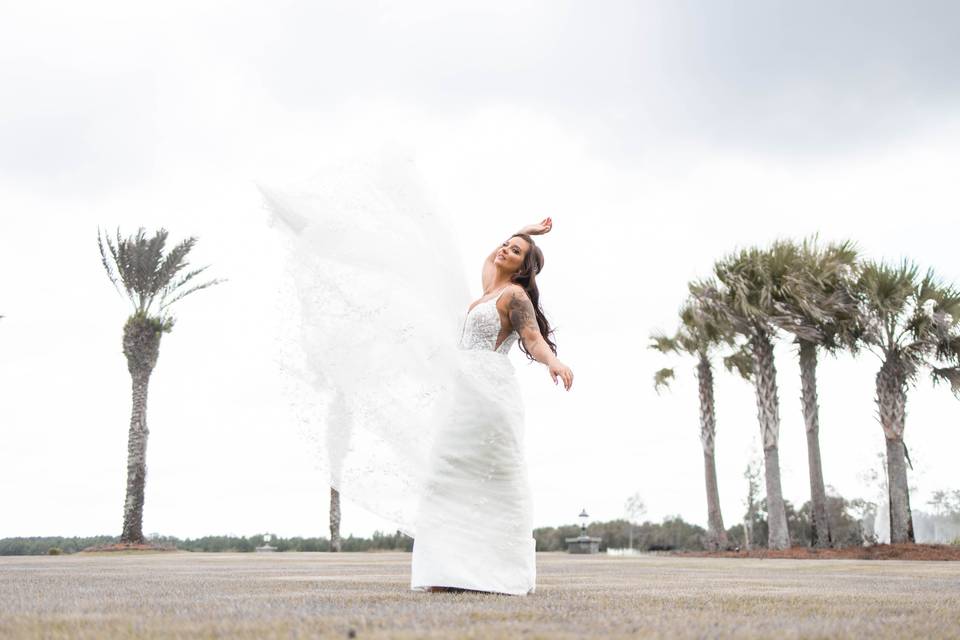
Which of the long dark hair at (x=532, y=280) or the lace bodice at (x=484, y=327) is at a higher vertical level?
the long dark hair at (x=532, y=280)

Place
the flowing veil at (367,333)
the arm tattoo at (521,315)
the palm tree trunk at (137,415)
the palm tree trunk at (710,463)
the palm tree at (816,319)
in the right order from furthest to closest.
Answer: the palm tree trunk at (710,463)
the palm tree trunk at (137,415)
the palm tree at (816,319)
the flowing veil at (367,333)
the arm tattoo at (521,315)

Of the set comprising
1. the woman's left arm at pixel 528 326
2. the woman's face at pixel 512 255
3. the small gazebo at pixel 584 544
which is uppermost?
the woman's face at pixel 512 255

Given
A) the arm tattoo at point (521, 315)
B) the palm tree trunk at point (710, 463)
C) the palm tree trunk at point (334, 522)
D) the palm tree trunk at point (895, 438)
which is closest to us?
the arm tattoo at point (521, 315)

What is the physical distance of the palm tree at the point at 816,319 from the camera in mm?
21297

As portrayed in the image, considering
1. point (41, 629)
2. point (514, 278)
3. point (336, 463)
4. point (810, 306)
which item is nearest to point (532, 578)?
point (336, 463)

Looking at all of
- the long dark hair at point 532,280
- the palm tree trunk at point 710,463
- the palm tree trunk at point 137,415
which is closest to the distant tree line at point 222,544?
the palm tree trunk at point 137,415

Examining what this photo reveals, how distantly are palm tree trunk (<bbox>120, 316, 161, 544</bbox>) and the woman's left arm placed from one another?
67.0 feet

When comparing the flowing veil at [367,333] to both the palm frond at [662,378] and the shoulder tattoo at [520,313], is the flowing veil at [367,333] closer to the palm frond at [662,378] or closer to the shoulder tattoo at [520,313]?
the shoulder tattoo at [520,313]

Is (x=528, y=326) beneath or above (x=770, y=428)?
beneath

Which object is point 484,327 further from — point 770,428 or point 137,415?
point 137,415

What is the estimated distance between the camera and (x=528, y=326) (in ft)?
17.1

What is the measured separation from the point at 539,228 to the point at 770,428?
18.3 metres

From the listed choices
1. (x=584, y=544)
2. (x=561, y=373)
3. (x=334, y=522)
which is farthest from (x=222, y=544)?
(x=561, y=373)

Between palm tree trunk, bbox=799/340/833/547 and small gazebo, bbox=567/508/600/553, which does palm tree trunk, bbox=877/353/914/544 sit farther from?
small gazebo, bbox=567/508/600/553
